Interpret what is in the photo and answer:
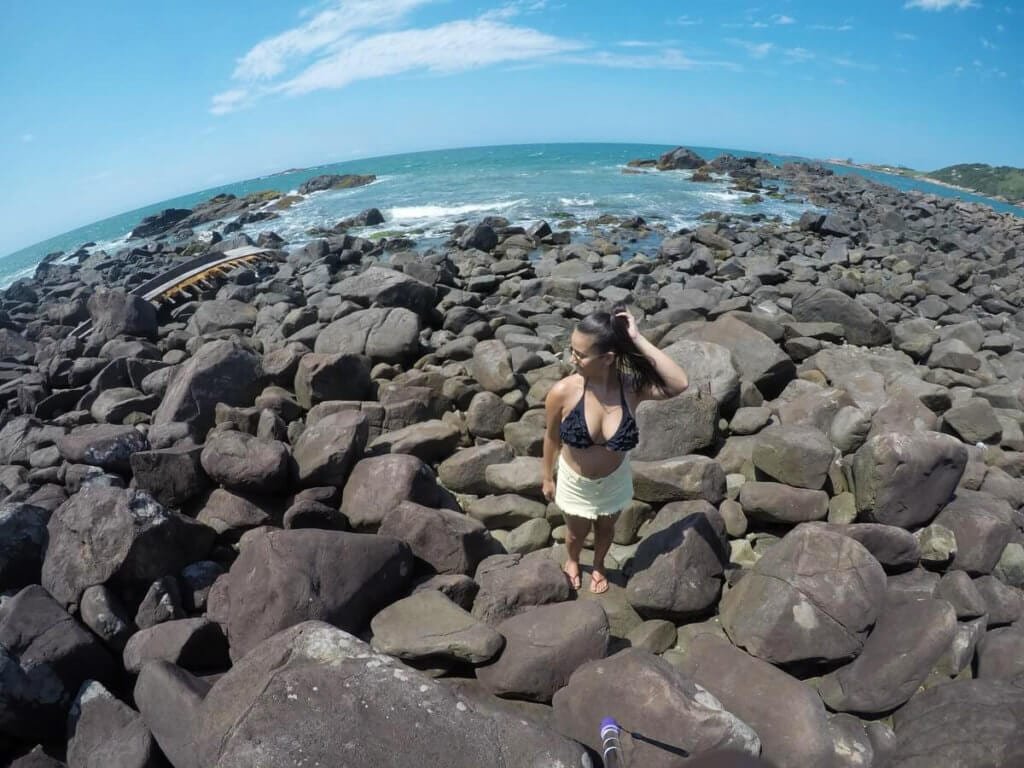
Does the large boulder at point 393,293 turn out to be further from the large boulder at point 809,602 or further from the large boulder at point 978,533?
the large boulder at point 978,533

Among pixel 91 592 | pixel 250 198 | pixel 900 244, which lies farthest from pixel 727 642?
pixel 250 198

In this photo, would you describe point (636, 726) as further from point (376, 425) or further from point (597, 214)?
point (597, 214)

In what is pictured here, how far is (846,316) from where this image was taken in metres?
8.60

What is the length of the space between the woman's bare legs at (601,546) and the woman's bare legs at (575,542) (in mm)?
86

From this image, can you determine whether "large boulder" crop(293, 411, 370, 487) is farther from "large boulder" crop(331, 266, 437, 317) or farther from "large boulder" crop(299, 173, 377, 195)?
"large boulder" crop(299, 173, 377, 195)

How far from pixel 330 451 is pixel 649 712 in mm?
3032

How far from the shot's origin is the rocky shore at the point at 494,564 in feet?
8.78

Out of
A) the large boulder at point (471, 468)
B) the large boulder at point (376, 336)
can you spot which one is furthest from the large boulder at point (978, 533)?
the large boulder at point (376, 336)

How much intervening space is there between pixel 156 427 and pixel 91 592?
2.32m

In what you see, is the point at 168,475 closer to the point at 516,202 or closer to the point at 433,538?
the point at 433,538

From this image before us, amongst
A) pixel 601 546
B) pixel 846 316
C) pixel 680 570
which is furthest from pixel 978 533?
pixel 846 316

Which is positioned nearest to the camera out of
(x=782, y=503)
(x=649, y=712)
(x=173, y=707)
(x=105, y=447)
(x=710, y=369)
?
(x=649, y=712)

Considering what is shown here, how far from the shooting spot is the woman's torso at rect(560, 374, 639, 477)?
345 centimetres

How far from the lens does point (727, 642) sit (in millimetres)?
Answer: 3334
